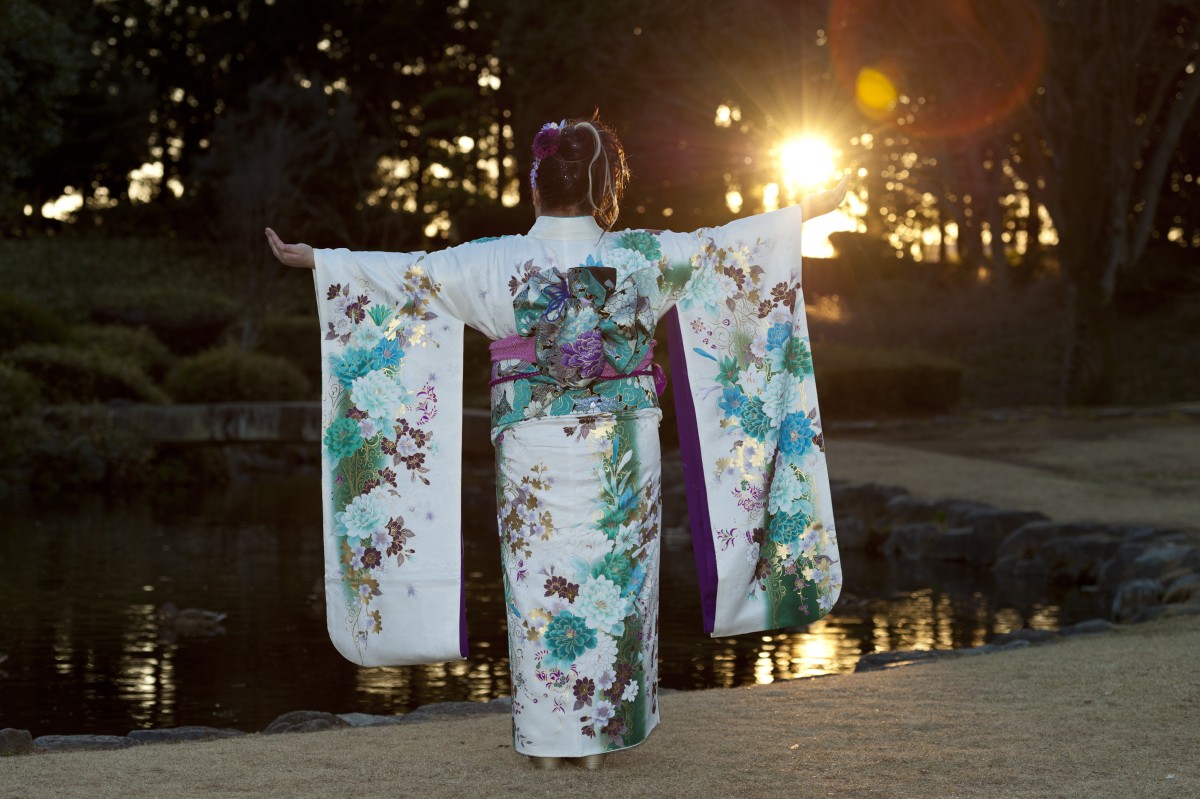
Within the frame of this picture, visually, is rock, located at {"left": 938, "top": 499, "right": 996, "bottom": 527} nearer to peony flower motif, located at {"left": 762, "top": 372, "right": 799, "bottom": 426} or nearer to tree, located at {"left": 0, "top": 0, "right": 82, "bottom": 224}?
peony flower motif, located at {"left": 762, "top": 372, "right": 799, "bottom": 426}

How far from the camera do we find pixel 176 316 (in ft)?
70.3

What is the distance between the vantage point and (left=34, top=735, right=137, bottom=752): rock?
471 cm

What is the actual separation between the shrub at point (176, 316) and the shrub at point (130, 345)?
1.52 metres

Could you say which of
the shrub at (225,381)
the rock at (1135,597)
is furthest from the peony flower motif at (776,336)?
the shrub at (225,381)

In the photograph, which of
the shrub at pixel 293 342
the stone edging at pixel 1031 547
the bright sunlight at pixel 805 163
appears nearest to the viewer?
the stone edging at pixel 1031 547

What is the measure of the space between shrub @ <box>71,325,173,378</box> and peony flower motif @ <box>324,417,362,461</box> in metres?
15.5

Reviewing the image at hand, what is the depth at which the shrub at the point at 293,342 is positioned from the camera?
22250mm

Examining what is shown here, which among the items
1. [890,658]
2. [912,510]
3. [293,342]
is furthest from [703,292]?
[293,342]

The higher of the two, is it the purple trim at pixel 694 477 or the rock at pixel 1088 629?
the purple trim at pixel 694 477

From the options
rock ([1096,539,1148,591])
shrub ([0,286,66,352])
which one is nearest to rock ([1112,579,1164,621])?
rock ([1096,539,1148,591])

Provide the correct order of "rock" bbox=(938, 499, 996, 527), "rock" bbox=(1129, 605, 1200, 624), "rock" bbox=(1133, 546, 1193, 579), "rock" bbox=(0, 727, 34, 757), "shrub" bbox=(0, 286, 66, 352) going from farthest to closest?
"shrub" bbox=(0, 286, 66, 352), "rock" bbox=(938, 499, 996, 527), "rock" bbox=(1133, 546, 1193, 579), "rock" bbox=(1129, 605, 1200, 624), "rock" bbox=(0, 727, 34, 757)

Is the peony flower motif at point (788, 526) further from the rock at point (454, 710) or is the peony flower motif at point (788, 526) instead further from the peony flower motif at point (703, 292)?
the rock at point (454, 710)

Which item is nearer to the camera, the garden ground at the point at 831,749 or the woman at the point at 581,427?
the garden ground at the point at 831,749

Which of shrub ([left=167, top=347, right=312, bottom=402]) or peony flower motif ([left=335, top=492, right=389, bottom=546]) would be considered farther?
shrub ([left=167, top=347, right=312, bottom=402])
